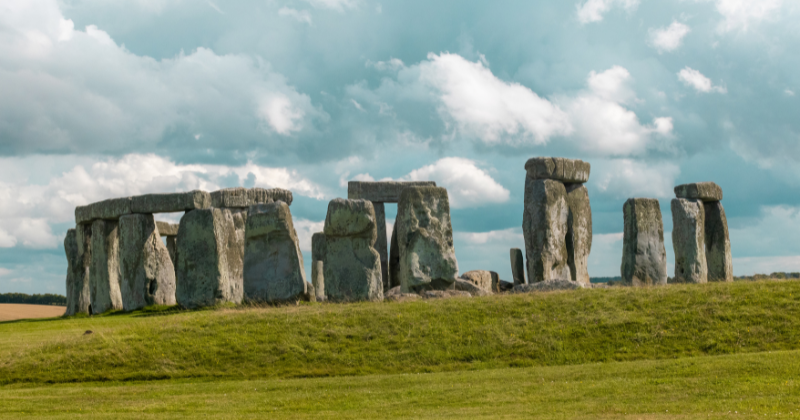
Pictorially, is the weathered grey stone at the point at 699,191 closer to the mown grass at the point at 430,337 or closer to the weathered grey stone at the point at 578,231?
the weathered grey stone at the point at 578,231

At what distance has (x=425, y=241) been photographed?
862 inches

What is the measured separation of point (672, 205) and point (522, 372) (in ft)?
44.4

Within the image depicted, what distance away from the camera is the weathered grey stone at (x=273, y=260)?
68.5ft

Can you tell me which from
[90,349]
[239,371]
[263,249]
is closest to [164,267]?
[263,249]

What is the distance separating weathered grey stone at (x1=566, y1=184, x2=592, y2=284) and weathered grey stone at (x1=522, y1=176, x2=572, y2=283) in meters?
0.39

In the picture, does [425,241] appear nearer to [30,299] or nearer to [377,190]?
[377,190]

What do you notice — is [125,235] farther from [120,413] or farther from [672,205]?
[672,205]

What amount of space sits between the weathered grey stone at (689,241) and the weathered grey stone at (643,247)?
1757mm

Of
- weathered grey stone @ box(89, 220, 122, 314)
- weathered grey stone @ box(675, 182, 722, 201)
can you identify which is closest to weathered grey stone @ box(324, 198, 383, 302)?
weathered grey stone @ box(89, 220, 122, 314)

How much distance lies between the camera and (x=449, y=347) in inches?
615

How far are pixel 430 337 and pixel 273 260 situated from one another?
640 centimetres

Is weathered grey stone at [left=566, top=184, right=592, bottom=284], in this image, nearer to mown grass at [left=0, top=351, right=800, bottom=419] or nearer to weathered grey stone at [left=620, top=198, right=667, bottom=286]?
weathered grey stone at [left=620, top=198, right=667, bottom=286]

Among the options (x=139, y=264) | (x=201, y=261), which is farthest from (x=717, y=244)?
(x=139, y=264)

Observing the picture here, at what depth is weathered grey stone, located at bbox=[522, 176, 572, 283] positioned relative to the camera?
78.2 ft
